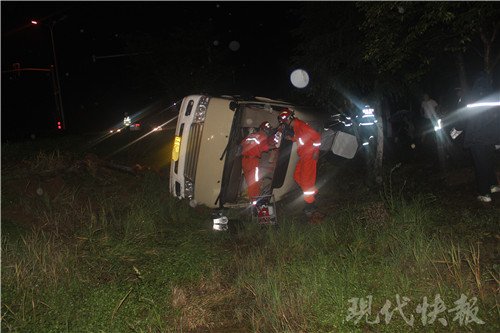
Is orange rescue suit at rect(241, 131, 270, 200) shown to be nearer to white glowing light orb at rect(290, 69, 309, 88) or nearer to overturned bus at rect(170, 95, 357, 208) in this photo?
overturned bus at rect(170, 95, 357, 208)

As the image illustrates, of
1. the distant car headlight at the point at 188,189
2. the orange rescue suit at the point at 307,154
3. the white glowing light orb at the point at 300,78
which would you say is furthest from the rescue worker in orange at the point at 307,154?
the white glowing light orb at the point at 300,78

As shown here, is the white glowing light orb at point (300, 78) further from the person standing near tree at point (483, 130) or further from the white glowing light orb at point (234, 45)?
the white glowing light orb at point (234, 45)

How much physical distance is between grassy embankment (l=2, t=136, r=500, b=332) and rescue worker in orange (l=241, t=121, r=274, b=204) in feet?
2.17

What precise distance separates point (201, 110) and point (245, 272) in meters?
2.82

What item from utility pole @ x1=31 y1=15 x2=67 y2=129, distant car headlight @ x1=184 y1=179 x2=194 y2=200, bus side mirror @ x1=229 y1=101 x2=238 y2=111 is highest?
utility pole @ x1=31 y1=15 x2=67 y2=129

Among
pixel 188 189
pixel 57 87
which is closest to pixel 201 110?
pixel 188 189

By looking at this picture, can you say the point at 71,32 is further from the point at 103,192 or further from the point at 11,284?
the point at 11,284

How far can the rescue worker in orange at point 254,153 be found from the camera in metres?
6.37

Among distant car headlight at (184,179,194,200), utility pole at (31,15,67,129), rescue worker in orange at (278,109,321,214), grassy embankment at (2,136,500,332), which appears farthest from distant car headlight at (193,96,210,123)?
utility pole at (31,15,67,129)

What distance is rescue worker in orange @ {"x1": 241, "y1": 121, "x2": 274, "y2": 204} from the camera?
6.37 meters

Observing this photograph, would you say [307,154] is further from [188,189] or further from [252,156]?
[188,189]

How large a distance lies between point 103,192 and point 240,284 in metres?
4.63

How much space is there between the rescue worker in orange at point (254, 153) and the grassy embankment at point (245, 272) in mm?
Answer: 661

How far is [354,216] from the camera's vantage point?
18.8 ft
